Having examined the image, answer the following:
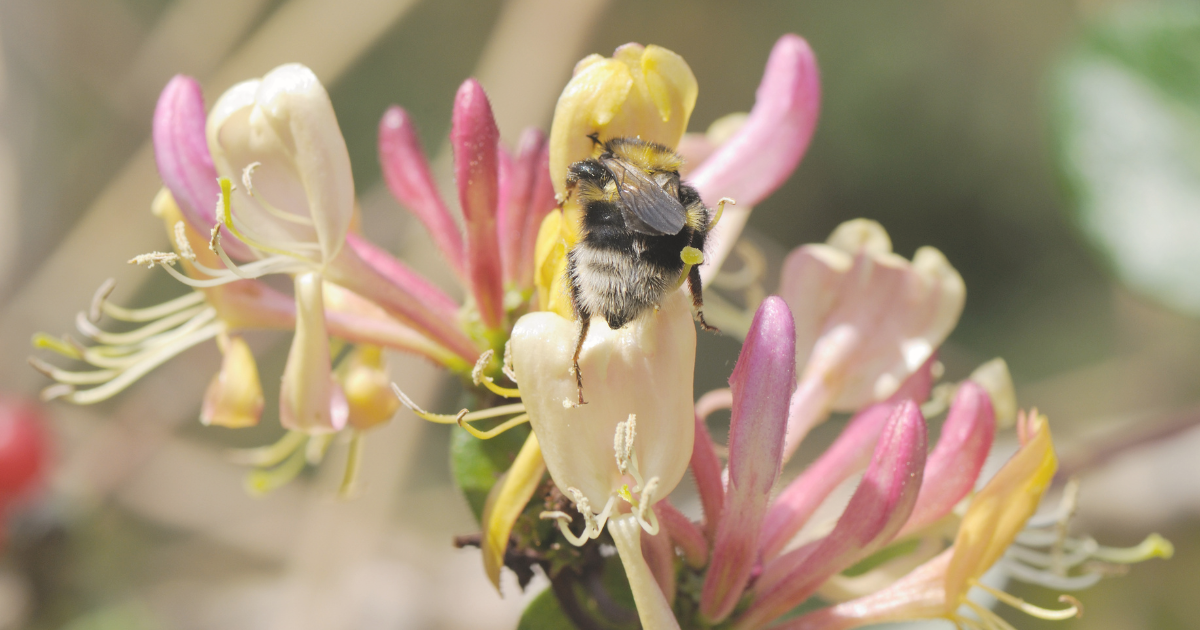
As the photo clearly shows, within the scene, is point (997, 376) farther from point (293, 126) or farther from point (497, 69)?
point (497, 69)

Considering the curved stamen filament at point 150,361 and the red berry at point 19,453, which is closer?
the curved stamen filament at point 150,361

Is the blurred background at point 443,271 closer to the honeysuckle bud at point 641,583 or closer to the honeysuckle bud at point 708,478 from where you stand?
the honeysuckle bud at point 708,478

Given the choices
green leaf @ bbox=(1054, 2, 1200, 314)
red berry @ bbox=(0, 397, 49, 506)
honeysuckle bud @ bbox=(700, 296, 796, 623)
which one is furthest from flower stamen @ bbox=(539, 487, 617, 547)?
red berry @ bbox=(0, 397, 49, 506)

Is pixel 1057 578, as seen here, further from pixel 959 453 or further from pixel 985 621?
pixel 959 453

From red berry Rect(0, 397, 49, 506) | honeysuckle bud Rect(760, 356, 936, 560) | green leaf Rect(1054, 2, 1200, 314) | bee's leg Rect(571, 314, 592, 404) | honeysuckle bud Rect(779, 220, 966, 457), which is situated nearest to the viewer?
bee's leg Rect(571, 314, 592, 404)

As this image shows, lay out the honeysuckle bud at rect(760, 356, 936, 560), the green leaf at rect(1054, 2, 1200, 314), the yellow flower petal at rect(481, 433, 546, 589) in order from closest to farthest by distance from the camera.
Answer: the yellow flower petal at rect(481, 433, 546, 589) → the honeysuckle bud at rect(760, 356, 936, 560) → the green leaf at rect(1054, 2, 1200, 314)

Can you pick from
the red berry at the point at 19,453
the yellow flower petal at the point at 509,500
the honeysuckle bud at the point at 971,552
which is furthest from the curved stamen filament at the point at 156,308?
the red berry at the point at 19,453

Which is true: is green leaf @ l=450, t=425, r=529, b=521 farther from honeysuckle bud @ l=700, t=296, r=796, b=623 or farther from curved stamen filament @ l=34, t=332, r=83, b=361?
curved stamen filament @ l=34, t=332, r=83, b=361
